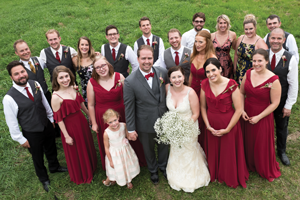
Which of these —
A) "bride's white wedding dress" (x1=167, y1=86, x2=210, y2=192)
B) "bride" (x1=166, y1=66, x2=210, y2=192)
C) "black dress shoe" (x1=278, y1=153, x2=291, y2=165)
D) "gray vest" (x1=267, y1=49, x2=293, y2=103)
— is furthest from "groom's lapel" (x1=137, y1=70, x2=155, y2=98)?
"black dress shoe" (x1=278, y1=153, x2=291, y2=165)

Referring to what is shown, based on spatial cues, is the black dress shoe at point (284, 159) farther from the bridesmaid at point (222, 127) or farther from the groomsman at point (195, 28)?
the groomsman at point (195, 28)

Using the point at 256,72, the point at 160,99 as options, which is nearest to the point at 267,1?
the point at 256,72

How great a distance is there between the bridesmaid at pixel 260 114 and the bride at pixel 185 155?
3.56 feet

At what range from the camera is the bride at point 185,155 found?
4.48 m

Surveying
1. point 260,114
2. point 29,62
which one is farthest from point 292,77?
point 29,62

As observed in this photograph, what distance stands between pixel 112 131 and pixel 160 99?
1.21m

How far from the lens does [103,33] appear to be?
13.3m

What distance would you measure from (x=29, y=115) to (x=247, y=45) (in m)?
5.41

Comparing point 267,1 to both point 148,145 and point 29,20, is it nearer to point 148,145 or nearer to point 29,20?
point 148,145

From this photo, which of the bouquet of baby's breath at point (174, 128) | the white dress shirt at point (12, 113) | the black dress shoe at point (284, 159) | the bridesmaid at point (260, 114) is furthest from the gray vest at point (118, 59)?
the black dress shoe at point (284, 159)

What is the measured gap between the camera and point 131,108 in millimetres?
4410

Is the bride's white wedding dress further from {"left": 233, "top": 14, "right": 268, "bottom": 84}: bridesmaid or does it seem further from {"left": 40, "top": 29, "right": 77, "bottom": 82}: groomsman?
{"left": 40, "top": 29, "right": 77, "bottom": 82}: groomsman

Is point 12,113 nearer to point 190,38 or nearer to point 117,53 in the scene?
point 117,53

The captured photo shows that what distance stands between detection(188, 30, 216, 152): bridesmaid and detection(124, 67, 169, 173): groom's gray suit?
1.02m
